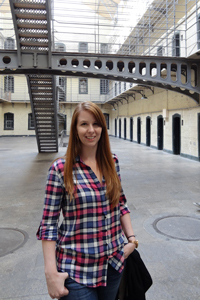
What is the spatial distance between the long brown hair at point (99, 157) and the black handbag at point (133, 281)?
339mm

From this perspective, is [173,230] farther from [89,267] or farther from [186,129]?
[186,129]

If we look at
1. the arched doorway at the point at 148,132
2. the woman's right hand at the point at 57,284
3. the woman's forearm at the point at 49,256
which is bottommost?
the woman's right hand at the point at 57,284

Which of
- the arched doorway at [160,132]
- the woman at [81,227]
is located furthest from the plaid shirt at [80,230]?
the arched doorway at [160,132]

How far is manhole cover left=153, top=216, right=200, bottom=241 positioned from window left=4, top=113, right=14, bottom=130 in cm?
2379

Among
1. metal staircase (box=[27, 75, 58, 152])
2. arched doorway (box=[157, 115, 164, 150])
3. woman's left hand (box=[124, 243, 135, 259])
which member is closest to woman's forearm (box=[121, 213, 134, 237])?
woman's left hand (box=[124, 243, 135, 259])

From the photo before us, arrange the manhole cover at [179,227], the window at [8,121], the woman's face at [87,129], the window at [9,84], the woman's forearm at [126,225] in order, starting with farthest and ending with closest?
the window at [8,121], the window at [9,84], the manhole cover at [179,227], the woman's forearm at [126,225], the woman's face at [87,129]

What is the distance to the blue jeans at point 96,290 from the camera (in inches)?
40.9

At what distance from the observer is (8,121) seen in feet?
81.6

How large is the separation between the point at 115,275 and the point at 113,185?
42 centimetres

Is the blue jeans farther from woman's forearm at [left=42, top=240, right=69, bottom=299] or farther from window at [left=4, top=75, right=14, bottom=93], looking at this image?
window at [left=4, top=75, right=14, bottom=93]

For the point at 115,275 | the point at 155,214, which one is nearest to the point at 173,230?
the point at 155,214

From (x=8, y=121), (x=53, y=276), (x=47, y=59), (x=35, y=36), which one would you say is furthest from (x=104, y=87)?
(x=53, y=276)

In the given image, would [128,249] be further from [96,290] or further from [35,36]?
[35,36]

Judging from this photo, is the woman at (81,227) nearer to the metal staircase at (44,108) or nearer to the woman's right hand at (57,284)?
the woman's right hand at (57,284)
